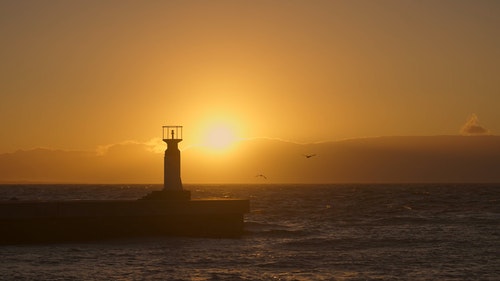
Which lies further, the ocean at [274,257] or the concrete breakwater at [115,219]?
the concrete breakwater at [115,219]

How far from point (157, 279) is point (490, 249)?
780 inches

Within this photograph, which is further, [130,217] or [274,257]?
[130,217]

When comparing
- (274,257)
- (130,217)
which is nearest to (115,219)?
(130,217)

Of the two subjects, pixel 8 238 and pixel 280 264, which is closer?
pixel 280 264

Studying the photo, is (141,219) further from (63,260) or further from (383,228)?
(383,228)

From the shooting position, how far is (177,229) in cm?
4206

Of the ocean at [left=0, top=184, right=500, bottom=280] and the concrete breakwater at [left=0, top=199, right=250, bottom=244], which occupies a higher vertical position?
the concrete breakwater at [left=0, top=199, right=250, bottom=244]

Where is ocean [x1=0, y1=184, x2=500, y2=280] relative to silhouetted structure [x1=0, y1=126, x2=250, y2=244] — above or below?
below

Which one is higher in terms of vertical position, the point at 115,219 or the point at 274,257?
the point at 115,219

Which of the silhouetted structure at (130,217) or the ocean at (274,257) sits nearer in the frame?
the ocean at (274,257)

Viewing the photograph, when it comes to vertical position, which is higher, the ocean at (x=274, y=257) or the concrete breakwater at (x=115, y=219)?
the concrete breakwater at (x=115, y=219)

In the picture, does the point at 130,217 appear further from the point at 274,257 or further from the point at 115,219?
the point at 274,257

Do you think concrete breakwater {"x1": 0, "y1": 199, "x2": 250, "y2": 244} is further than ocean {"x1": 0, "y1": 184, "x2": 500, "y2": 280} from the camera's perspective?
Yes

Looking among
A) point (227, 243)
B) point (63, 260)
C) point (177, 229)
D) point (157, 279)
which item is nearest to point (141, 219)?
point (177, 229)
